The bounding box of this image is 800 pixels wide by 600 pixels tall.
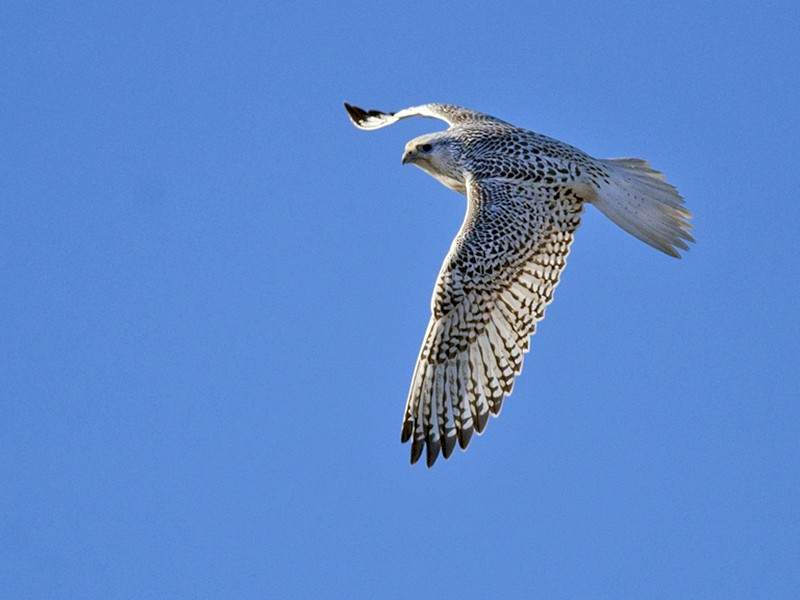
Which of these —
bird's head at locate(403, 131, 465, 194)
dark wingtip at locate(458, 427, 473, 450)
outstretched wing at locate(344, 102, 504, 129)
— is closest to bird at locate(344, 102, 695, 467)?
dark wingtip at locate(458, 427, 473, 450)

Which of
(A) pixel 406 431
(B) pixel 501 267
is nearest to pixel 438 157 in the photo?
(B) pixel 501 267

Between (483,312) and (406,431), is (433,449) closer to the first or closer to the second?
(406,431)

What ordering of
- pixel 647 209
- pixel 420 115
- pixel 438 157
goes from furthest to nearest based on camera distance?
pixel 420 115 < pixel 438 157 < pixel 647 209

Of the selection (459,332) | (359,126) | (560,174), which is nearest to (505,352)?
(459,332)

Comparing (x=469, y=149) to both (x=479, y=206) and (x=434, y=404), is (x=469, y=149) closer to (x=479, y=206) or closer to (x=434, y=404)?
(x=479, y=206)

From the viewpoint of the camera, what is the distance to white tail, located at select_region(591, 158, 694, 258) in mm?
13078

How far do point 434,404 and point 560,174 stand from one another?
207 centimetres

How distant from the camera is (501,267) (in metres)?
12.8

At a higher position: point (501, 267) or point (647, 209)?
point (647, 209)

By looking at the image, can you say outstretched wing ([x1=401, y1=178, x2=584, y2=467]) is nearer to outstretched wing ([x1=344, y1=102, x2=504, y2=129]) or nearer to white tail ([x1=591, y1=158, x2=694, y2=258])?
white tail ([x1=591, y1=158, x2=694, y2=258])

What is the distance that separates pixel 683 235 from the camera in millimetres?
13164

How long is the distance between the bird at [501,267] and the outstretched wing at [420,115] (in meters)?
1.55

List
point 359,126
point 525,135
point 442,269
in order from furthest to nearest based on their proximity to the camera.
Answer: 1. point 359,126
2. point 525,135
3. point 442,269

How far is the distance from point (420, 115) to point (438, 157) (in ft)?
6.84
